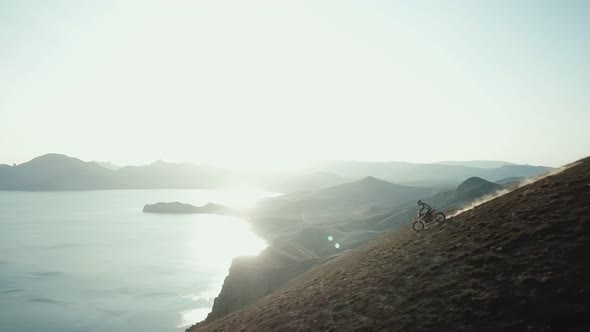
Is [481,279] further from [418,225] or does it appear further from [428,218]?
[418,225]

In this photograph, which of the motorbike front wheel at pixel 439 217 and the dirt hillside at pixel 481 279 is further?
the motorbike front wheel at pixel 439 217

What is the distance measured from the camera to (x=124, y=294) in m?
97.3

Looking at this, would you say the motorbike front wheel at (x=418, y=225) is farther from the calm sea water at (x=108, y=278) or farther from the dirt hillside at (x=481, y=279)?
the calm sea water at (x=108, y=278)

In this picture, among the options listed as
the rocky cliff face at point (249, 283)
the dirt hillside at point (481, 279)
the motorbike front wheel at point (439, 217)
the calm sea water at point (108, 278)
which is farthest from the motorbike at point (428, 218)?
the calm sea water at point (108, 278)

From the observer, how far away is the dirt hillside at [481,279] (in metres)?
13.0

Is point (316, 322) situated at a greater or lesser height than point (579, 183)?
lesser

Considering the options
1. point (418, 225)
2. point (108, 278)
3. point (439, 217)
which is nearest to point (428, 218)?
point (439, 217)

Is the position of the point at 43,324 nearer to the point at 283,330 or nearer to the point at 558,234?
the point at 283,330

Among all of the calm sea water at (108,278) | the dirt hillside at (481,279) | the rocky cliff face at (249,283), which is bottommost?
the calm sea water at (108,278)

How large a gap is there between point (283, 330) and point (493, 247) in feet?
39.1

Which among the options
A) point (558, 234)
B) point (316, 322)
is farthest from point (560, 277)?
point (316, 322)

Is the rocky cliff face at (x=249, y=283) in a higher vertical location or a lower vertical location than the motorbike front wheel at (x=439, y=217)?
lower

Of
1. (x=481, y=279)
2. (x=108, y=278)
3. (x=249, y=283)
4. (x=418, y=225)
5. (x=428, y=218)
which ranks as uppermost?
(x=428, y=218)

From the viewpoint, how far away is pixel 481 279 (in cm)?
1593
